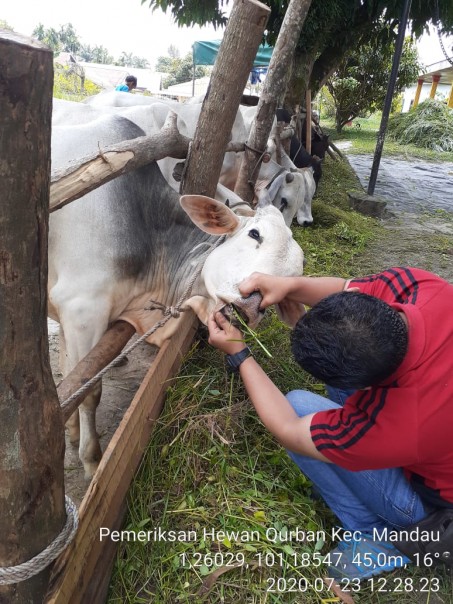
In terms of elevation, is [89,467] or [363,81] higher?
[363,81]

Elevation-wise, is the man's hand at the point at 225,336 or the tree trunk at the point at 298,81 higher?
the tree trunk at the point at 298,81

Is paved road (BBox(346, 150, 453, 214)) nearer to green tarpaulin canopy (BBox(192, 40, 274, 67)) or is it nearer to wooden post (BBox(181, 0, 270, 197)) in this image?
green tarpaulin canopy (BBox(192, 40, 274, 67))

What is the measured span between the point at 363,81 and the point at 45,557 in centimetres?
2139

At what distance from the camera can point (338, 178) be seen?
1045 cm

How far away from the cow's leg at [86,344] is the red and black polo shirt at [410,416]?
118cm

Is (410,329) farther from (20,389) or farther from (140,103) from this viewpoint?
(140,103)

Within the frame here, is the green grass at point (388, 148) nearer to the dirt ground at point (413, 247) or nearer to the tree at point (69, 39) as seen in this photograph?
the dirt ground at point (413, 247)

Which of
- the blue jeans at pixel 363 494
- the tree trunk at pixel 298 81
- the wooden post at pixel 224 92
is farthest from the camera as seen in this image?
the tree trunk at pixel 298 81

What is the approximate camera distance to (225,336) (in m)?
1.87

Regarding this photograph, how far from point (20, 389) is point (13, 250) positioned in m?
0.29

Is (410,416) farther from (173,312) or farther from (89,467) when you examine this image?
(89,467)

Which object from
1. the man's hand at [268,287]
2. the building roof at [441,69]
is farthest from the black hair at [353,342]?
the building roof at [441,69]

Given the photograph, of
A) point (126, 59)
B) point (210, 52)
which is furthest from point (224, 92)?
point (126, 59)

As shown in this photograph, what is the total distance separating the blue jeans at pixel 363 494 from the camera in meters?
1.79
